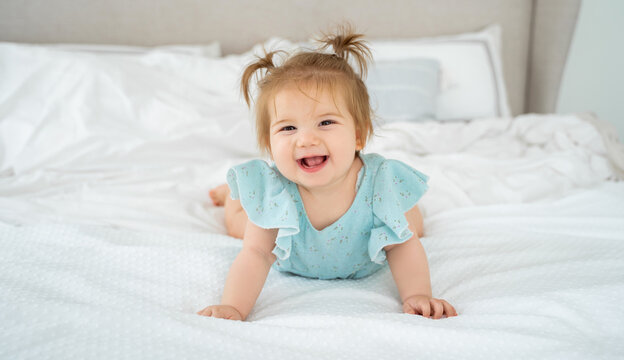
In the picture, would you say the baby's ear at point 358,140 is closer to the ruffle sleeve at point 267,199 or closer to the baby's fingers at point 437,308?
the ruffle sleeve at point 267,199

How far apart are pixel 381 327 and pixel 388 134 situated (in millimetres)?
1003

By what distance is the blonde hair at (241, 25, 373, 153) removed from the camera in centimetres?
86

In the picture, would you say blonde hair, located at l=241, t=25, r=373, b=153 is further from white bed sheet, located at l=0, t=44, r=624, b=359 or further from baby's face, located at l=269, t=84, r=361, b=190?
white bed sheet, located at l=0, t=44, r=624, b=359

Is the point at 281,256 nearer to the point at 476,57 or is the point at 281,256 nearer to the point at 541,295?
the point at 541,295

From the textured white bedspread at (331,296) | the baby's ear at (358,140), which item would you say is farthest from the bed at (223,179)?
the baby's ear at (358,140)

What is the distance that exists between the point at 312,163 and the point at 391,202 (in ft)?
0.52

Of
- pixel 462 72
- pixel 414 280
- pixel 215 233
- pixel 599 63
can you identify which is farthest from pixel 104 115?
pixel 599 63

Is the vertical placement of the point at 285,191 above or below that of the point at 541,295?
above

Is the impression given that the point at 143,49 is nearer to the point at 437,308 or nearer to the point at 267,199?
the point at 267,199

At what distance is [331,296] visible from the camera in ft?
2.79

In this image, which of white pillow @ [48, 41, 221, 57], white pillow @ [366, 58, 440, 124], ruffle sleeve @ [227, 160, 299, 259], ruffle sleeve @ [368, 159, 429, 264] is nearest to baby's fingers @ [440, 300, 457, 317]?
ruffle sleeve @ [368, 159, 429, 264]

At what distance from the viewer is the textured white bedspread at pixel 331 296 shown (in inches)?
24.6

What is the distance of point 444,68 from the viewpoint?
212 centimetres

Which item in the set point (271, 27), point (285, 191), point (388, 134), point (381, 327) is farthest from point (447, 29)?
point (381, 327)
